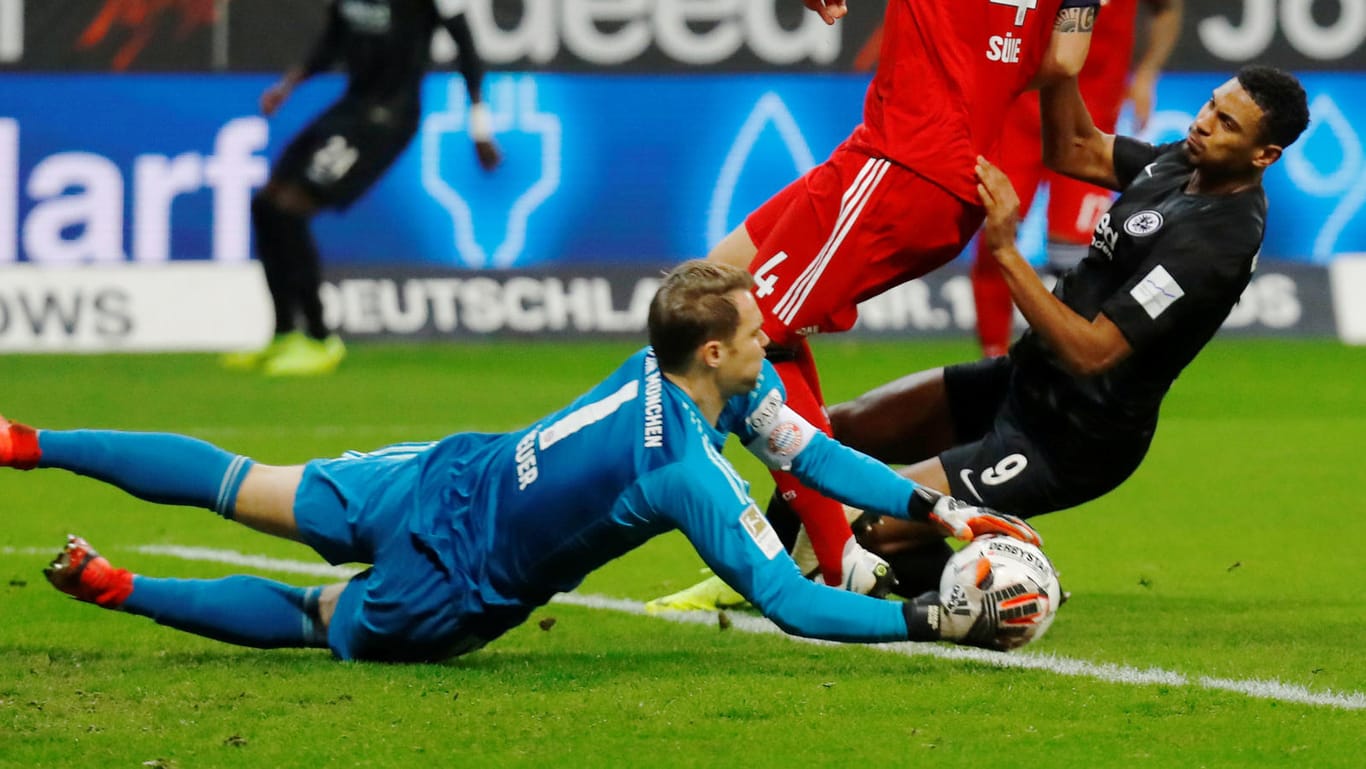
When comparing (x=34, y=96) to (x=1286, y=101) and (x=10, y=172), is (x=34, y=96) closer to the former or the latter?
(x=10, y=172)

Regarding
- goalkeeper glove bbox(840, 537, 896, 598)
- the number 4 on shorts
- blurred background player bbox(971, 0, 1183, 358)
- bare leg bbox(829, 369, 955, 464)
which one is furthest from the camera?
blurred background player bbox(971, 0, 1183, 358)

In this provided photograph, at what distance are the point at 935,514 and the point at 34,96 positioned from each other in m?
12.4

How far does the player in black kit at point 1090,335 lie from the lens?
586 centimetres

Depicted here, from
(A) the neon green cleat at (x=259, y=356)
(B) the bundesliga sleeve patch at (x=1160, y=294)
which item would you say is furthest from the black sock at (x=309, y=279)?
(B) the bundesliga sleeve patch at (x=1160, y=294)

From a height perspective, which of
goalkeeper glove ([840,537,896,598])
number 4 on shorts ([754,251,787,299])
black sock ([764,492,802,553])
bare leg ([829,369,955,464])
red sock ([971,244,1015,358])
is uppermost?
number 4 on shorts ([754,251,787,299])

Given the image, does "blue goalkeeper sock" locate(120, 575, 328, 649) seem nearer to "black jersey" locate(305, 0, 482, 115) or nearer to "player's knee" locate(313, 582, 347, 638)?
"player's knee" locate(313, 582, 347, 638)

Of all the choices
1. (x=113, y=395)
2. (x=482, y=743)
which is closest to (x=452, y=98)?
(x=113, y=395)

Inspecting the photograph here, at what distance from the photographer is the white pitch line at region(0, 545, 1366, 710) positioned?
202 inches

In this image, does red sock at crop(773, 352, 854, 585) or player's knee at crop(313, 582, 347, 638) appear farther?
red sock at crop(773, 352, 854, 585)

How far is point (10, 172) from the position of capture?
15.9 m

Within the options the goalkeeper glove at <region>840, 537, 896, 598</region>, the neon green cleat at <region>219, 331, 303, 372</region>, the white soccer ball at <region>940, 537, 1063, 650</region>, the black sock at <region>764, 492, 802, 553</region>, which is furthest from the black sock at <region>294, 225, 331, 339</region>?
the white soccer ball at <region>940, 537, 1063, 650</region>

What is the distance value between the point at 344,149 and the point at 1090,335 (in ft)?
32.6

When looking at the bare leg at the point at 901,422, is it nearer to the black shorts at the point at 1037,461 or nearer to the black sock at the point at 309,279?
the black shorts at the point at 1037,461

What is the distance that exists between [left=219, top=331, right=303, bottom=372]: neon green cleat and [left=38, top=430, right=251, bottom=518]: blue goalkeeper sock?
8.90 m
